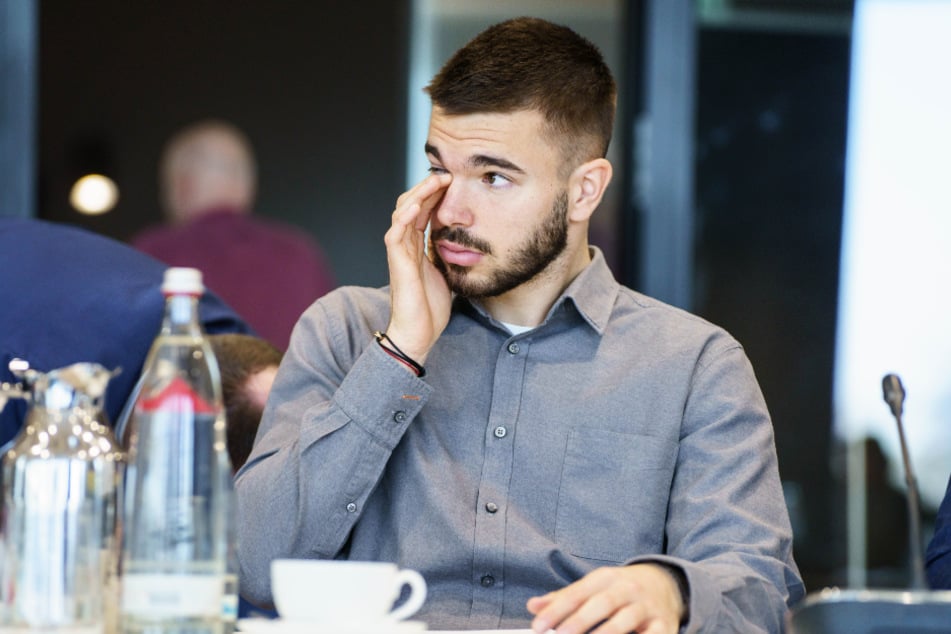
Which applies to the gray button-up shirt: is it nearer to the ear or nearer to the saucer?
the ear

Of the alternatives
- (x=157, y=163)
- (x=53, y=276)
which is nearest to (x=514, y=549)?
(x=53, y=276)

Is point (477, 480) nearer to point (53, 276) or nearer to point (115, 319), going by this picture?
point (115, 319)

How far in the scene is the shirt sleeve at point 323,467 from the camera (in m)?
1.54

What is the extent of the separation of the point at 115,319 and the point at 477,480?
706mm

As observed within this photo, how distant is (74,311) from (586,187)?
82 centimetres

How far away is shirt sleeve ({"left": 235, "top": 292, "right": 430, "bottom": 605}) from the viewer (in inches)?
60.7

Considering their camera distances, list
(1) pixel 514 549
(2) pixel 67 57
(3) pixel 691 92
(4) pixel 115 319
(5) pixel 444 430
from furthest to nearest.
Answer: (2) pixel 67 57 → (3) pixel 691 92 → (4) pixel 115 319 → (5) pixel 444 430 → (1) pixel 514 549

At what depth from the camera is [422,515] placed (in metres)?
1.65

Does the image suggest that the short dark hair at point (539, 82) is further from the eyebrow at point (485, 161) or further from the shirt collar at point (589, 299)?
the shirt collar at point (589, 299)

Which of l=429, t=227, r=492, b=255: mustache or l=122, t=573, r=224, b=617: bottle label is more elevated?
l=429, t=227, r=492, b=255: mustache

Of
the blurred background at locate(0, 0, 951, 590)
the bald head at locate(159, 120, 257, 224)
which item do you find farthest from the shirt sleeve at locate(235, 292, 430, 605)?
the bald head at locate(159, 120, 257, 224)

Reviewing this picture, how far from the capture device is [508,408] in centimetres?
170

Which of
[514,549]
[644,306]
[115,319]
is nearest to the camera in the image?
[514,549]

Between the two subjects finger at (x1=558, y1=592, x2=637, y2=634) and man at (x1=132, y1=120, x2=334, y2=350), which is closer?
finger at (x1=558, y1=592, x2=637, y2=634)
